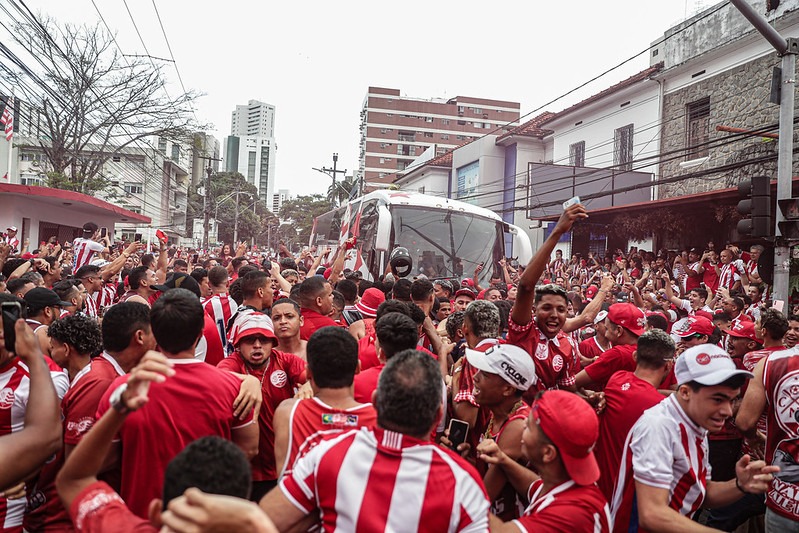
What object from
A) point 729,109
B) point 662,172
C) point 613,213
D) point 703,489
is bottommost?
point 703,489

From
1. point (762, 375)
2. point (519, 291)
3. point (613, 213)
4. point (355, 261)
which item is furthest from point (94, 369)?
point (613, 213)

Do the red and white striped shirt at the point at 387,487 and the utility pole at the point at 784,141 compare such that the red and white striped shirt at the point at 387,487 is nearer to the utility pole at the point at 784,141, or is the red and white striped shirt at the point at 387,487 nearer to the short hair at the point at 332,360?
the short hair at the point at 332,360

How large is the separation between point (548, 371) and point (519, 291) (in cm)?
64

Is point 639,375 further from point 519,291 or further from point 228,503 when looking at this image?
point 228,503

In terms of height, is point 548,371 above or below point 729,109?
below

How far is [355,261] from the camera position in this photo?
48.4 ft

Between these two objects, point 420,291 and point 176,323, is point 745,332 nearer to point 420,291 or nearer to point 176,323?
point 420,291

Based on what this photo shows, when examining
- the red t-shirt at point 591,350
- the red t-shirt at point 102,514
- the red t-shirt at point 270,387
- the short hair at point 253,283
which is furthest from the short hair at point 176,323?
the red t-shirt at point 591,350

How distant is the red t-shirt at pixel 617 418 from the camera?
3.28 meters

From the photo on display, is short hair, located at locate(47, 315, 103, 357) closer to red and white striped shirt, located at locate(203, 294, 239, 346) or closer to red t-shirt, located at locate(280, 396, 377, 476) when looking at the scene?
red t-shirt, located at locate(280, 396, 377, 476)

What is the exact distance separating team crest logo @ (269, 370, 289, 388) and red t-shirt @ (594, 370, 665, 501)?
194cm


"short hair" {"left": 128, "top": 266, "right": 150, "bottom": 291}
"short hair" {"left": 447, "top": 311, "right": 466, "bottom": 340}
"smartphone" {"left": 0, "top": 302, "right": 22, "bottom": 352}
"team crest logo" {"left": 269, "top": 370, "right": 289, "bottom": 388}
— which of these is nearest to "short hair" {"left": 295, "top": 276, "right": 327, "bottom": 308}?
"short hair" {"left": 447, "top": 311, "right": 466, "bottom": 340}

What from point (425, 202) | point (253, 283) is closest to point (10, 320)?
point (253, 283)

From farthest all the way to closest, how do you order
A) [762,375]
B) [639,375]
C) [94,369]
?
[762,375]
[639,375]
[94,369]
